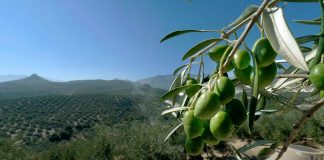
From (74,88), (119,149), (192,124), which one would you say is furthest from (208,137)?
(74,88)

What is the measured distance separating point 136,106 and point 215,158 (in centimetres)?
3202

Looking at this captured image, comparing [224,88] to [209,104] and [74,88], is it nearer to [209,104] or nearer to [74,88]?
[209,104]

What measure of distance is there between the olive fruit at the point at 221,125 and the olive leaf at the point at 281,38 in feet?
0.58

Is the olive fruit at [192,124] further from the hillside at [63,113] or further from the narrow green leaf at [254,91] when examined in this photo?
the hillside at [63,113]

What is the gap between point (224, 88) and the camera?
64 centimetres

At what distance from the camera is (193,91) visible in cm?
89

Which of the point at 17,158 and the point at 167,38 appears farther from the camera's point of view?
the point at 17,158

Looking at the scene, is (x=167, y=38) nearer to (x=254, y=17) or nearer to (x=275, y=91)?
(x=254, y=17)

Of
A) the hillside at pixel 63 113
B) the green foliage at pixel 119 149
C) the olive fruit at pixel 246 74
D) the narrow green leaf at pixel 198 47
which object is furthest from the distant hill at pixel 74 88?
the olive fruit at pixel 246 74

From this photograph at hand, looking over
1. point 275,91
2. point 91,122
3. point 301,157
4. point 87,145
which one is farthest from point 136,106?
point 275,91

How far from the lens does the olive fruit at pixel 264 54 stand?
634 mm

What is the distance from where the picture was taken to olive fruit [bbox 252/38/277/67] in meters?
0.63

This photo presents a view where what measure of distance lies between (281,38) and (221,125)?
0.20 metres

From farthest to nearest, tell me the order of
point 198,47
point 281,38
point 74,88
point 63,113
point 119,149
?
point 74,88 < point 63,113 < point 119,149 < point 198,47 < point 281,38
